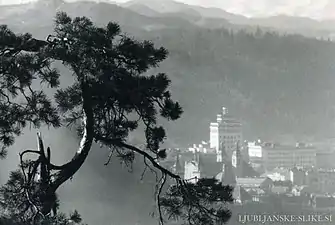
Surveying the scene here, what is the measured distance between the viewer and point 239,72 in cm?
255

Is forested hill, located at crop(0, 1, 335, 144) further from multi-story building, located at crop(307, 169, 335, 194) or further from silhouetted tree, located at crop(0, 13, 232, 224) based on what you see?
silhouetted tree, located at crop(0, 13, 232, 224)

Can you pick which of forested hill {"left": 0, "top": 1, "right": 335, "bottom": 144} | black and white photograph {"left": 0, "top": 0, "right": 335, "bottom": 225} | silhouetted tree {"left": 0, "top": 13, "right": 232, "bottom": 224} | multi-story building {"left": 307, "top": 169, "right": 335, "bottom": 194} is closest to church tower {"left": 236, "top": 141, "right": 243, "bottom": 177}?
black and white photograph {"left": 0, "top": 0, "right": 335, "bottom": 225}

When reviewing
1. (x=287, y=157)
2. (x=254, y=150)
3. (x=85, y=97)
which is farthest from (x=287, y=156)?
(x=85, y=97)

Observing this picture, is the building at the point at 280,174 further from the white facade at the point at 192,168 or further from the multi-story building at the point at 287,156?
the white facade at the point at 192,168

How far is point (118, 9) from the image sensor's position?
7.64ft

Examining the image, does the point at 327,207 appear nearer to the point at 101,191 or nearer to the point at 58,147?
the point at 101,191

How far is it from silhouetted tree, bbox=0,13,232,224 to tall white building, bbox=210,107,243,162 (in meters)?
1.36

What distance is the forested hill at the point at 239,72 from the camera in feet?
7.50

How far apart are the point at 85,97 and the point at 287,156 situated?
1832 millimetres

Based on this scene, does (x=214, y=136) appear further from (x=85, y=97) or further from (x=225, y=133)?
(x=85, y=97)

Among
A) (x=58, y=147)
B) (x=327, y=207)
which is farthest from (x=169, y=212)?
(x=327, y=207)

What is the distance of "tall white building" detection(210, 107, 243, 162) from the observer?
2.30 meters

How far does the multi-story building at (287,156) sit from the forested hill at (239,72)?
0.07m

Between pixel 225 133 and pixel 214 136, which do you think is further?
pixel 225 133
